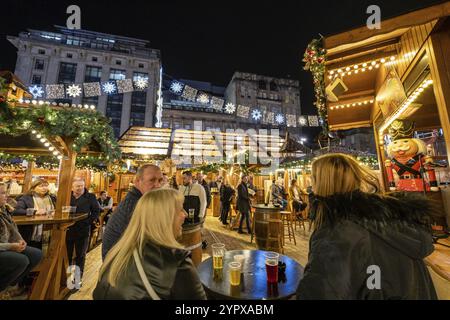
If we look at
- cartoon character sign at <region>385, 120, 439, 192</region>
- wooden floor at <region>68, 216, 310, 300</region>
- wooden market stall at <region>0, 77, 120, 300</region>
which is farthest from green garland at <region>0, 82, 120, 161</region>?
cartoon character sign at <region>385, 120, 439, 192</region>

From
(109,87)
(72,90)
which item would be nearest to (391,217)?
(72,90)

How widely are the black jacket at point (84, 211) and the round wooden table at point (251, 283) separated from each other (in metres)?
3.31

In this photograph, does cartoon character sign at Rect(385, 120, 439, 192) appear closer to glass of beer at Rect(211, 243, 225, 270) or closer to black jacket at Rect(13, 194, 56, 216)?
glass of beer at Rect(211, 243, 225, 270)

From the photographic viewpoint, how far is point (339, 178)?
1.38 meters

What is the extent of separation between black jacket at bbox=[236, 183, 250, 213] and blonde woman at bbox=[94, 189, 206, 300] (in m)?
6.75

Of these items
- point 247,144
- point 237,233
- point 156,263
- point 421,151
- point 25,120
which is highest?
point 247,144

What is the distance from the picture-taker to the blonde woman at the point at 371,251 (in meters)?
1.11

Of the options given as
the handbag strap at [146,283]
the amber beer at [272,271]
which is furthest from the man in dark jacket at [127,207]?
the amber beer at [272,271]

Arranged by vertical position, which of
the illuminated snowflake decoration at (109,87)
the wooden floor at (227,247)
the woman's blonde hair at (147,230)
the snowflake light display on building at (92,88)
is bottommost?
the wooden floor at (227,247)

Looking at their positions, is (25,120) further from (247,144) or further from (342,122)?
(247,144)

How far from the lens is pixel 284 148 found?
8.91 m

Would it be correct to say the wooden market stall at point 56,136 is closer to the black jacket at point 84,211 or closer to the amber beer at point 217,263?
the black jacket at point 84,211
